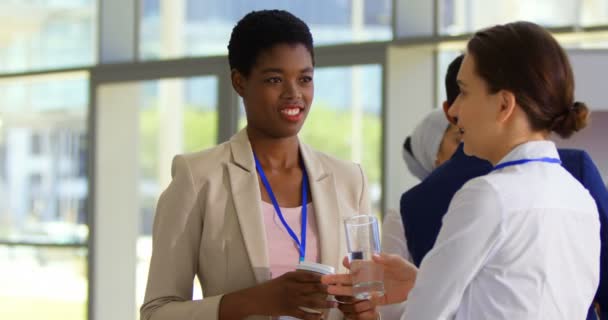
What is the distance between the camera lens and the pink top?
83.9 inches

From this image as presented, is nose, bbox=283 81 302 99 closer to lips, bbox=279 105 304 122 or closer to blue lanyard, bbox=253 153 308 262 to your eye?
lips, bbox=279 105 304 122

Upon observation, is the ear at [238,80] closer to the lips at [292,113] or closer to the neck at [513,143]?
the lips at [292,113]

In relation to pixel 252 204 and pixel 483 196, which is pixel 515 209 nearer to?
pixel 483 196

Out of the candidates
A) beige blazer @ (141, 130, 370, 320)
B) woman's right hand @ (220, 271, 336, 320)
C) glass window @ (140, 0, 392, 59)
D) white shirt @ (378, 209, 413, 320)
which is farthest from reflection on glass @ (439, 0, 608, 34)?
woman's right hand @ (220, 271, 336, 320)

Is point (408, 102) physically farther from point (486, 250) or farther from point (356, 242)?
point (486, 250)

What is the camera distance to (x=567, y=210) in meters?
1.58

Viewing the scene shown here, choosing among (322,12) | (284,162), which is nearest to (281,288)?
(284,162)

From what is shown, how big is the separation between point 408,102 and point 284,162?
3.55 metres

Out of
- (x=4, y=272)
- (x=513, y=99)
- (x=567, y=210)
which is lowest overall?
(x=4, y=272)

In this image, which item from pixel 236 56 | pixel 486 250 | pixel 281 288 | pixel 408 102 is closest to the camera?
pixel 486 250

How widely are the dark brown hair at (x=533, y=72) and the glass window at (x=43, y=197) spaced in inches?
241

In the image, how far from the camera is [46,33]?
7547 mm

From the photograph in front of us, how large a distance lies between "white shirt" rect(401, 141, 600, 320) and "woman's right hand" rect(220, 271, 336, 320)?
377 millimetres

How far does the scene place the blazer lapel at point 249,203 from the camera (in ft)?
6.87
